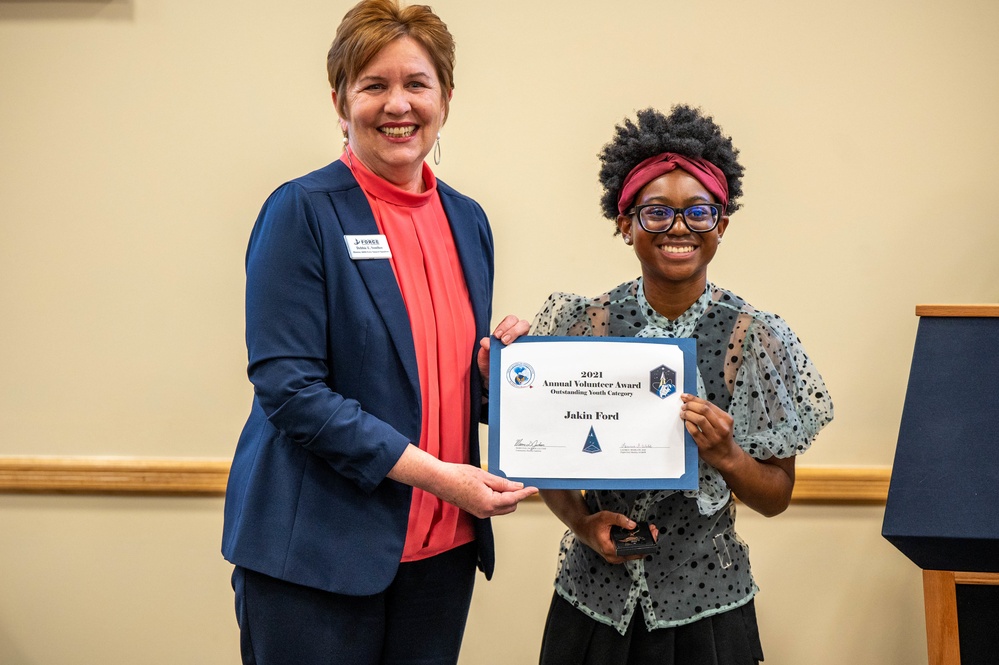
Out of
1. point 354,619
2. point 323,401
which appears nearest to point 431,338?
point 323,401

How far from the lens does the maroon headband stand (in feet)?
5.69

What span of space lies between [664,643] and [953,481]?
2.11 ft

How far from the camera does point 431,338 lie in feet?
5.47

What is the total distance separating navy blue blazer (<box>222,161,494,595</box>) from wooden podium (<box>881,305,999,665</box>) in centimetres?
98

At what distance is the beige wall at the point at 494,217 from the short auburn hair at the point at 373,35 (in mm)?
1237

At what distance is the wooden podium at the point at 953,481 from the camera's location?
5.64ft

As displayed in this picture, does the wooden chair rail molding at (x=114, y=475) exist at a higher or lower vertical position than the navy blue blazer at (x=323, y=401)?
lower

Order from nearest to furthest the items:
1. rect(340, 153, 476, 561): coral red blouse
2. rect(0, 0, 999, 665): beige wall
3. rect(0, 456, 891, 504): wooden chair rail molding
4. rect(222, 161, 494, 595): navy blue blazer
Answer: rect(222, 161, 494, 595): navy blue blazer < rect(340, 153, 476, 561): coral red blouse < rect(0, 0, 999, 665): beige wall < rect(0, 456, 891, 504): wooden chair rail molding

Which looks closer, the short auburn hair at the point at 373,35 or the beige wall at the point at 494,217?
the short auburn hair at the point at 373,35

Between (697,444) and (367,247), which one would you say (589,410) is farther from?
(367,247)


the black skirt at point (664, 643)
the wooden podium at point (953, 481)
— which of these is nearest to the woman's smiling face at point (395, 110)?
the black skirt at point (664, 643)

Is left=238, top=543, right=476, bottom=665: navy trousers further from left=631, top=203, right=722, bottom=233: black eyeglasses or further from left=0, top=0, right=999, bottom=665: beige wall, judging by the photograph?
left=0, top=0, right=999, bottom=665: beige wall
